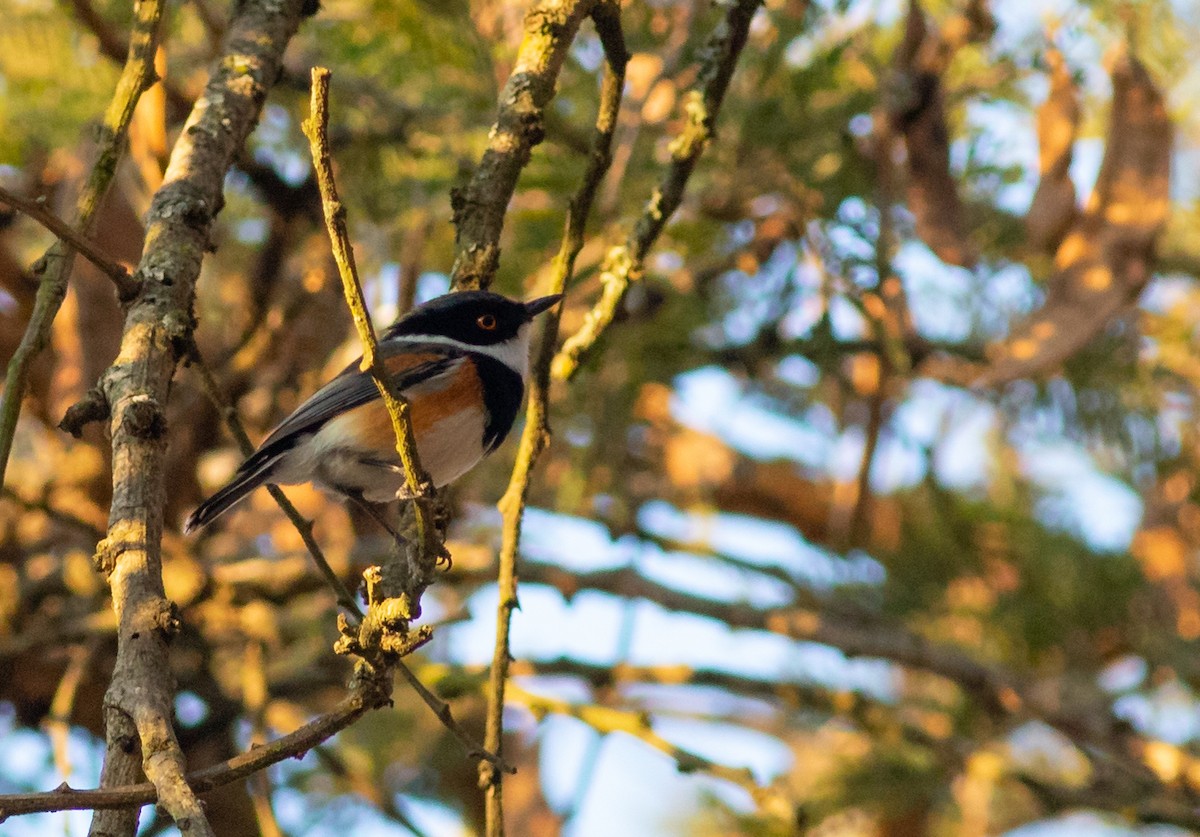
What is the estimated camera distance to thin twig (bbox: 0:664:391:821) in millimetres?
1829

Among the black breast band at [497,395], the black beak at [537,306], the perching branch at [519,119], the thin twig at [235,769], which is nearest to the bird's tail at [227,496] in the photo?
the black breast band at [497,395]

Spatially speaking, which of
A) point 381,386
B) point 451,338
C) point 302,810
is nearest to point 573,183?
point 451,338

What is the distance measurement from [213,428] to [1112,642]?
4.66 meters

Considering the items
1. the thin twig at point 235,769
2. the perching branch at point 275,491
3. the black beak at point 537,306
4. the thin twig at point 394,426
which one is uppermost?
the black beak at point 537,306

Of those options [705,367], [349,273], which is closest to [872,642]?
[705,367]

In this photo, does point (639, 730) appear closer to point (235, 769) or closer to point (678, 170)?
point (678, 170)

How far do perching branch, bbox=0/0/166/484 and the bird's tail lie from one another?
101 centimetres

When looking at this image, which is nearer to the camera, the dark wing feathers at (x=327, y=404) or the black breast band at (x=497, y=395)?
the dark wing feathers at (x=327, y=404)

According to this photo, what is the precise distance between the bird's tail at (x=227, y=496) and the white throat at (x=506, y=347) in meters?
0.81

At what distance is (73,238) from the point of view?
94.6 inches

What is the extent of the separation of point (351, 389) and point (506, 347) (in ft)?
1.81

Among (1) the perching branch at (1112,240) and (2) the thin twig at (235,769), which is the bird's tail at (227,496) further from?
(1) the perching branch at (1112,240)

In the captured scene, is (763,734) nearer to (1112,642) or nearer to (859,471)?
(1112,642)

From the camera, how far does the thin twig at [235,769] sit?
1.83 meters
